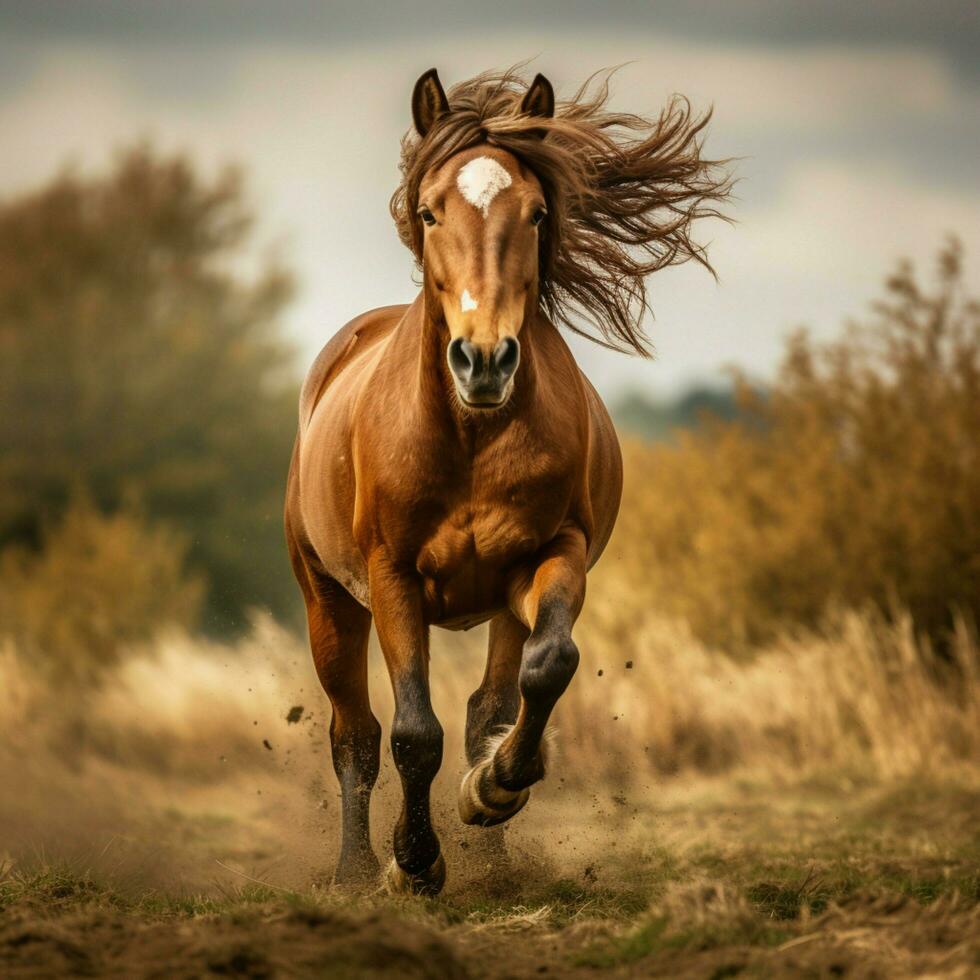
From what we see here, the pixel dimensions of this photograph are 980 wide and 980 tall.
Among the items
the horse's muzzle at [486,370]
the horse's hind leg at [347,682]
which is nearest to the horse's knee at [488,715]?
the horse's hind leg at [347,682]

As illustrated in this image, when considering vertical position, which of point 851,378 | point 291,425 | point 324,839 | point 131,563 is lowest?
point 324,839

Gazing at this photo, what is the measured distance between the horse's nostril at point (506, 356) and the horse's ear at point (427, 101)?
3.92ft

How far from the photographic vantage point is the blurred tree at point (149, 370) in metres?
26.4

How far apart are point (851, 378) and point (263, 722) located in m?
6.16

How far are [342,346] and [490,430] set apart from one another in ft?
7.17

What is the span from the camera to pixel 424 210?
16.3 feet

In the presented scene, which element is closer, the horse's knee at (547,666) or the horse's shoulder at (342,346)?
the horse's knee at (547,666)

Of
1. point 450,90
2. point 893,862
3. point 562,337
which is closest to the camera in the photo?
point 450,90

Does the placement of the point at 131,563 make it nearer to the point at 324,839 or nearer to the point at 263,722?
the point at 263,722

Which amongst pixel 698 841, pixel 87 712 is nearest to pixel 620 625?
pixel 87 712

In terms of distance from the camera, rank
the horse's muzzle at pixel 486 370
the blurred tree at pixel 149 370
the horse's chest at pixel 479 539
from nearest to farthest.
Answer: the horse's muzzle at pixel 486 370, the horse's chest at pixel 479 539, the blurred tree at pixel 149 370

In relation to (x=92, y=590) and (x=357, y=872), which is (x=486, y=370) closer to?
(x=357, y=872)

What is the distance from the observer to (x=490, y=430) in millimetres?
5184

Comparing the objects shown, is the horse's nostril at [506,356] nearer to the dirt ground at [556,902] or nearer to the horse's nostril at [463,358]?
the horse's nostril at [463,358]
